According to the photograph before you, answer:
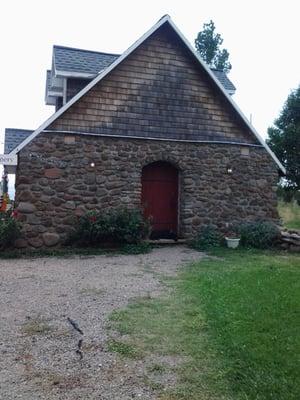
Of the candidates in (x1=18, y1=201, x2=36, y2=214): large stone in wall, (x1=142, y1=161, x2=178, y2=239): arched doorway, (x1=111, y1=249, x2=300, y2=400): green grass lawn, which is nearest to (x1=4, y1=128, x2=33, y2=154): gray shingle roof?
(x1=18, y1=201, x2=36, y2=214): large stone in wall

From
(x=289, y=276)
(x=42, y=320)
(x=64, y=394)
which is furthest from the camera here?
(x=289, y=276)

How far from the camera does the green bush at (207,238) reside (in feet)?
37.9

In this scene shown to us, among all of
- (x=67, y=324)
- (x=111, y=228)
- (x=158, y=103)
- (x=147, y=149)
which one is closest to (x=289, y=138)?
(x=158, y=103)

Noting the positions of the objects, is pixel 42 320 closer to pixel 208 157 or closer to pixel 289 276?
pixel 289 276

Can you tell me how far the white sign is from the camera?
981 cm

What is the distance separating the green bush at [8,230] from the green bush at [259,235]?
6.40 metres

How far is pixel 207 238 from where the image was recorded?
11.8 metres

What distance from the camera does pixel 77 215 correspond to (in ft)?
35.1

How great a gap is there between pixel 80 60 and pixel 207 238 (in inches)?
267

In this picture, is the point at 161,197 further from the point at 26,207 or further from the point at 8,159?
the point at 8,159

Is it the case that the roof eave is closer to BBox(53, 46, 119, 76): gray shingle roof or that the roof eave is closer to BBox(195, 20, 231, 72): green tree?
BBox(53, 46, 119, 76): gray shingle roof

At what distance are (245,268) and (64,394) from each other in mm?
5834

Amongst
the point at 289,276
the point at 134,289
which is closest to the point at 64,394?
the point at 134,289

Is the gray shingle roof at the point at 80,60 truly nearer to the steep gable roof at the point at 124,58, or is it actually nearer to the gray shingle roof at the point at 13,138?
the steep gable roof at the point at 124,58
